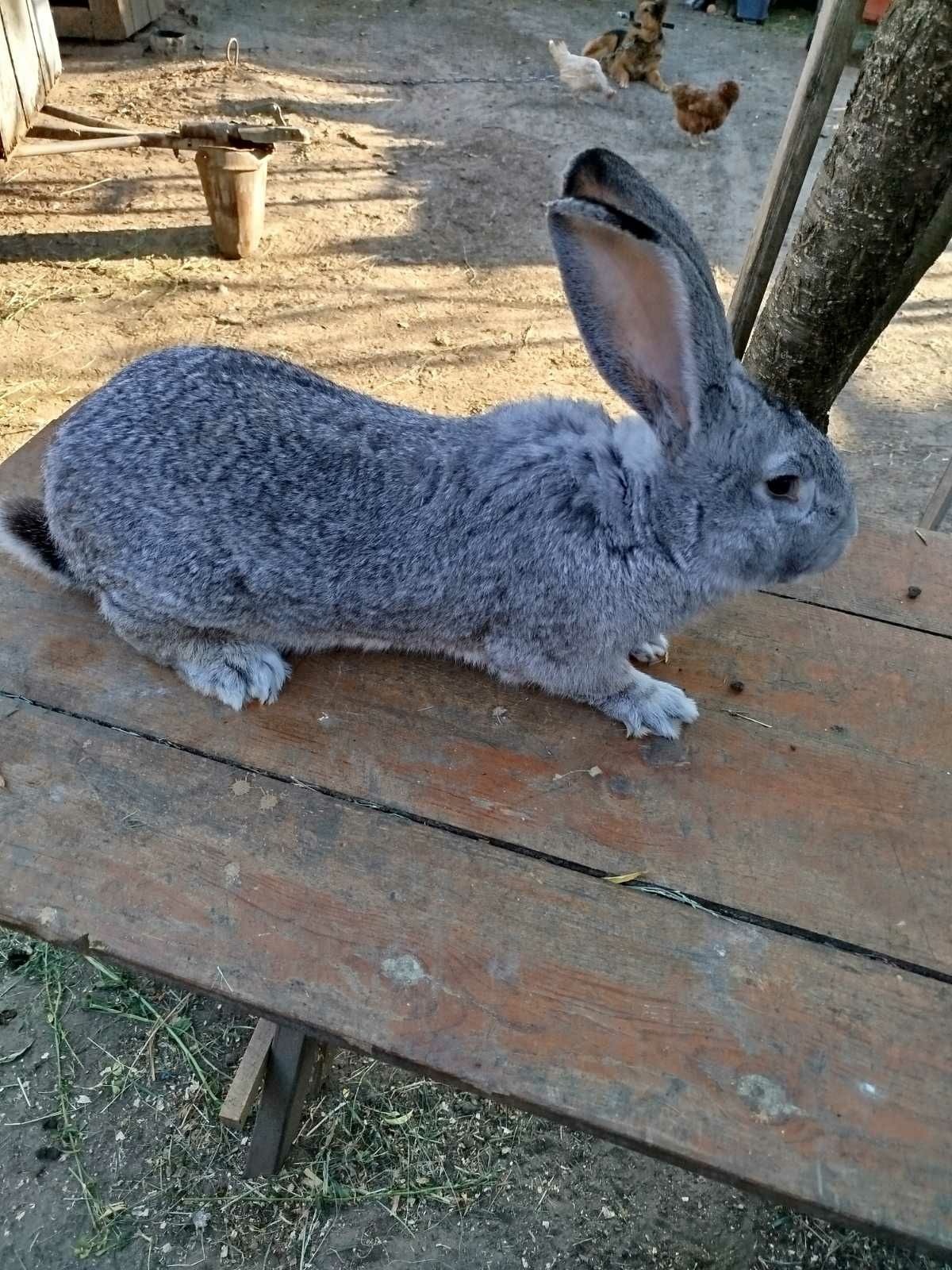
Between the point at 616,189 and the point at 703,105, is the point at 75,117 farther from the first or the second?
the point at 616,189

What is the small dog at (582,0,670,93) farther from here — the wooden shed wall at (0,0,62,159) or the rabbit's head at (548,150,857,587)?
the rabbit's head at (548,150,857,587)

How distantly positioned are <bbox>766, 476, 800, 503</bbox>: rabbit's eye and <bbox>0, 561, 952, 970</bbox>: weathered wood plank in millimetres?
439

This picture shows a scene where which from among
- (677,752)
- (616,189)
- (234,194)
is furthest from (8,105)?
(677,752)

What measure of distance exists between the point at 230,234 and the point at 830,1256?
16.7 ft

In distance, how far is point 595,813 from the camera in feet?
6.20

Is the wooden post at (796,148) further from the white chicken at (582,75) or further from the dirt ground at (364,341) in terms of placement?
the white chicken at (582,75)

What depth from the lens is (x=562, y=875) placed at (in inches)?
70.1

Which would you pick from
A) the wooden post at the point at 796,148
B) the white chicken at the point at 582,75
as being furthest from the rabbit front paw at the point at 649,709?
the white chicken at the point at 582,75

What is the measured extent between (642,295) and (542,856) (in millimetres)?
1019

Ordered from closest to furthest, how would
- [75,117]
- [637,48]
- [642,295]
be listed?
[642,295], [75,117], [637,48]

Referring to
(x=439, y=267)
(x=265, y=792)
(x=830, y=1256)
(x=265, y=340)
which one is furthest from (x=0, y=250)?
(x=830, y=1256)

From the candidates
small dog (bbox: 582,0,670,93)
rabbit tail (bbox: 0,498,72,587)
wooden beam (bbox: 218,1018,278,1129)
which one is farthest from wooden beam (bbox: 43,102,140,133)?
wooden beam (bbox: 218,1018,278,1129)

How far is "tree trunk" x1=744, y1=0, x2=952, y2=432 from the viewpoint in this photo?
80.9 inches

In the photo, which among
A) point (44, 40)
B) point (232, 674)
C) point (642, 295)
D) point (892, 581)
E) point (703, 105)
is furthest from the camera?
point (703, 105)
